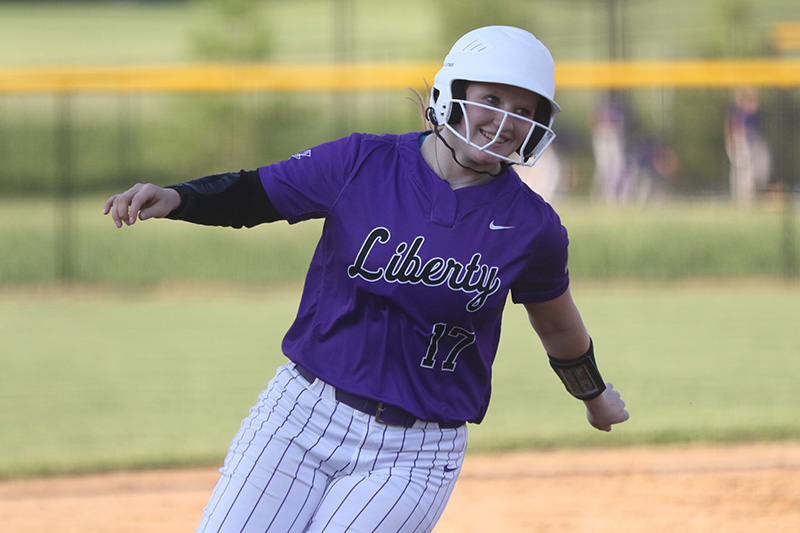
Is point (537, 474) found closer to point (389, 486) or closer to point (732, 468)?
point (732, 468)

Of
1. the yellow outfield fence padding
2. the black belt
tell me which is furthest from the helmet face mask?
the yellow outfield fence padding

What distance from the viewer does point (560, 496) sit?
188 inches

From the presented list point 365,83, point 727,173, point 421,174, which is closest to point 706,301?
point 727,173

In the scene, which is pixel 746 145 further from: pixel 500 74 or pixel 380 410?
pixel 380 410

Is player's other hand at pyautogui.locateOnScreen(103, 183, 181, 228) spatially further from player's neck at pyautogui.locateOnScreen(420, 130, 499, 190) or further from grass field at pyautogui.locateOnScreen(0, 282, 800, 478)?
grass field at pyautogui.locateOnScreen(0, 282, 800, 478)

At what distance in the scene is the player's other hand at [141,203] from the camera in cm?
224

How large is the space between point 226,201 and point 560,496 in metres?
2.88

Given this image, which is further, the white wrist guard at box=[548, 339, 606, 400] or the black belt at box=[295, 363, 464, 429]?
the white wrist guard at box=[548, 339, 606, 400]

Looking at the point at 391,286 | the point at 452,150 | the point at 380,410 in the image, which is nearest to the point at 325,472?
the point at 380,410

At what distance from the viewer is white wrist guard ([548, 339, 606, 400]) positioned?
2.83m

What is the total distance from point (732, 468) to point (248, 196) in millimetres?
3700

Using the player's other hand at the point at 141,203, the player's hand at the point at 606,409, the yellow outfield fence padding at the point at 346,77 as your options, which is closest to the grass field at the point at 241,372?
the yellow outfield fence padding at the point at 346,77

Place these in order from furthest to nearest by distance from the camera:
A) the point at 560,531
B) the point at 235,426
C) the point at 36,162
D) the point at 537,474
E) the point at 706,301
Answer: the point at 36,162 → the point at 706,301 → the point at 235,426 → the point at 537,474 → the point at 560,531

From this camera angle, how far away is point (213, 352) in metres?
8.31
